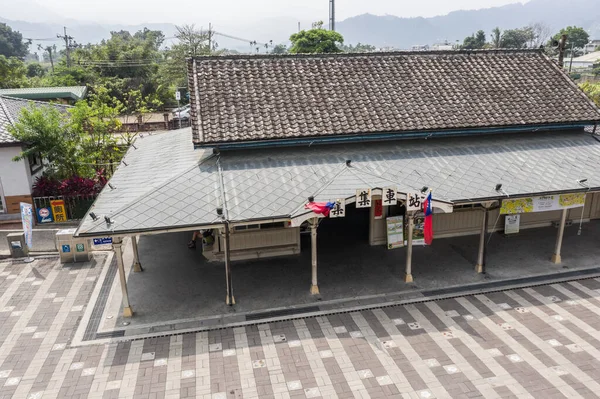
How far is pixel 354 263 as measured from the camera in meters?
16.5

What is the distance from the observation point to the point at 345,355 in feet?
38.4

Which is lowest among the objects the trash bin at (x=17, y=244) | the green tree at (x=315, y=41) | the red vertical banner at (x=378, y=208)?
the trash bin at (x=17, y=244)

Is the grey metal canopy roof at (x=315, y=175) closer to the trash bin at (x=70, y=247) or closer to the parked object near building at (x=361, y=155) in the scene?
the parked object near building at (x=361, y=155)

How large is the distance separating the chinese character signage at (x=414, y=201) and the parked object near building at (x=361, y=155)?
0.03 metres

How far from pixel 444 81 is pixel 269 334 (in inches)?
498

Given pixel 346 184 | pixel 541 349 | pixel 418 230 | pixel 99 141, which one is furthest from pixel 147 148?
pixel 541 349

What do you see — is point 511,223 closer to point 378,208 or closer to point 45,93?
point 378,208

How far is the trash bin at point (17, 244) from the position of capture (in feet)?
58.0

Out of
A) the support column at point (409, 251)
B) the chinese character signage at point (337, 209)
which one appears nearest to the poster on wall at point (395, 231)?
the support column at point (409, 251)

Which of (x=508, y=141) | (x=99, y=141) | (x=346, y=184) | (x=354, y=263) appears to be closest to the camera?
(x=346, y=184)

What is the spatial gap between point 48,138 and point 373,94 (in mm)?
14070

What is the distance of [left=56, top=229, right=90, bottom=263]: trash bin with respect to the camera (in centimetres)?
1727

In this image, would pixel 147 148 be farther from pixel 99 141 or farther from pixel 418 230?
pixel 418 230

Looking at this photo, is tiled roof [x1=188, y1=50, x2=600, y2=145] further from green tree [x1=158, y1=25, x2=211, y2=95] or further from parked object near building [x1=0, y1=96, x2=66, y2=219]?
green tree [x1=158, y1=25, x2=211, y2=95]
